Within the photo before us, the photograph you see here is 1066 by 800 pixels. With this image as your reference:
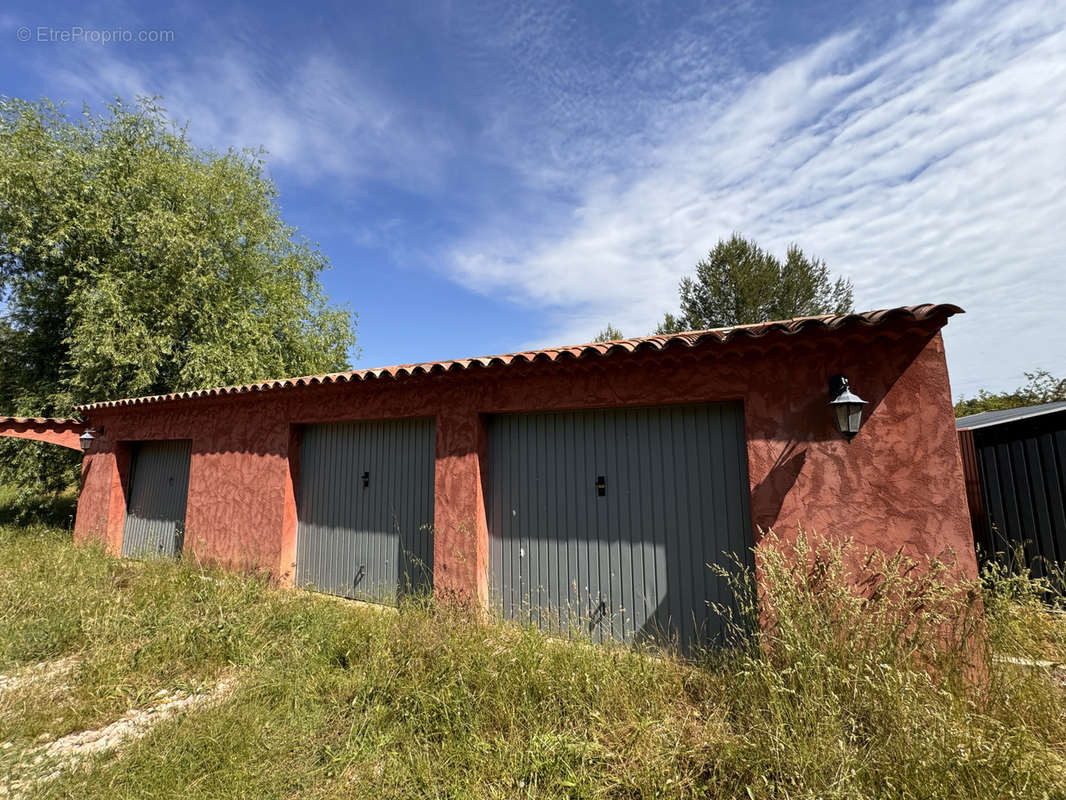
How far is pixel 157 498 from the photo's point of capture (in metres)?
8.45

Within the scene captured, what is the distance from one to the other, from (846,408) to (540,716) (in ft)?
10.1

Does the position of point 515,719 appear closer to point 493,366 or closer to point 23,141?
point 493,366

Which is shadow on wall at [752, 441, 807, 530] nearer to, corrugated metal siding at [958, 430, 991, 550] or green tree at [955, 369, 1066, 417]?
corrugated metal siding at [958, 430, 991, 550]

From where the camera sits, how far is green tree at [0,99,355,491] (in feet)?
35.2

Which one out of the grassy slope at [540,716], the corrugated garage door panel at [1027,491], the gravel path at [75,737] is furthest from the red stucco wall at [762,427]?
the corrugated garage door panel at [1027,491]

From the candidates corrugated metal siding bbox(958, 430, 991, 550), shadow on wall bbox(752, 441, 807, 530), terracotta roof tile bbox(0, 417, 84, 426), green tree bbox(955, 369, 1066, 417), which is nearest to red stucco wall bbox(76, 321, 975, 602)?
shadow on wall bbox(752, 441, 807, 530)

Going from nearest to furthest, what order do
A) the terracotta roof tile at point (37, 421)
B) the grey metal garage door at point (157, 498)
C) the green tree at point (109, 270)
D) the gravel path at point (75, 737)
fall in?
the gravel path at point (75, 737), the grey metal garage door at point (157, 498), the terracotta roof tile at point (37, 421), the green tree at point (109, 270)

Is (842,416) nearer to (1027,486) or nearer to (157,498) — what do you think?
(1027,486)

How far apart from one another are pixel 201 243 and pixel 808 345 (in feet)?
49.0

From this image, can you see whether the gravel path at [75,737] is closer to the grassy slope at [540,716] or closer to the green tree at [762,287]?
the grassy slope at [540,716]

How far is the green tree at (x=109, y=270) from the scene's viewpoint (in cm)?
1073

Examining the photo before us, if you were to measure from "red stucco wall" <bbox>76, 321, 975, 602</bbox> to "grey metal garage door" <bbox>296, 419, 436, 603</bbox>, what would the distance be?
287 mm

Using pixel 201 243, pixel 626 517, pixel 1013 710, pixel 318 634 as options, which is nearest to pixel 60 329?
pixel 201 243

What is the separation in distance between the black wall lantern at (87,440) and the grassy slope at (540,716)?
6.38m
